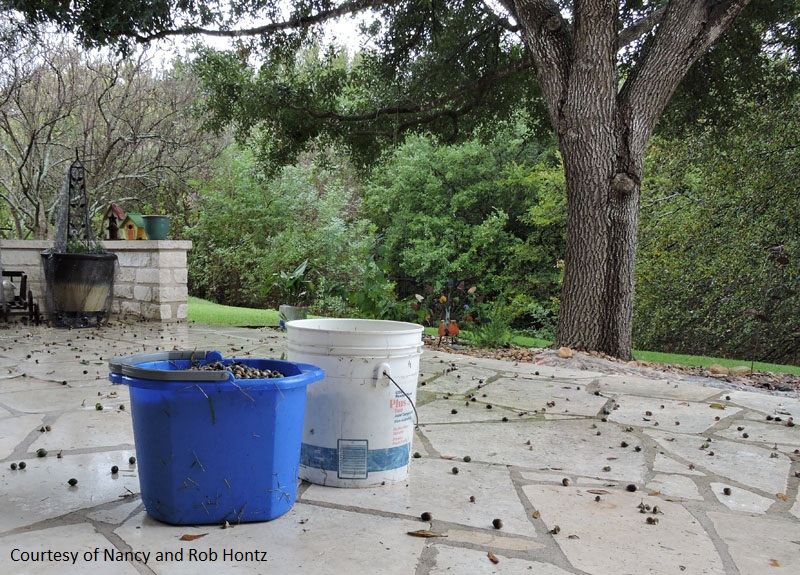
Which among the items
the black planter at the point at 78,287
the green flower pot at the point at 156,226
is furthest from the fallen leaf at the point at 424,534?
the green flower pot at the point at 156,226

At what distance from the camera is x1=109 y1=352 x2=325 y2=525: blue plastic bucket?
6.34 ft

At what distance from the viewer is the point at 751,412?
4.03 m

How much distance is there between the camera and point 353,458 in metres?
2.43

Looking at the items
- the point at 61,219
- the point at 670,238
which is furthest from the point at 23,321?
the point at 670,238

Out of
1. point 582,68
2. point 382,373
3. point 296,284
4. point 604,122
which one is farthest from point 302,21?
point 382,373

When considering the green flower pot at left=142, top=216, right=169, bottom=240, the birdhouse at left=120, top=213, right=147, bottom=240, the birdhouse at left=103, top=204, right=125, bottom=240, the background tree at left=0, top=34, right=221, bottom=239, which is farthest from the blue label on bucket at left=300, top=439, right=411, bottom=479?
the background tree at left=0, top=34, right=221, bottom=239

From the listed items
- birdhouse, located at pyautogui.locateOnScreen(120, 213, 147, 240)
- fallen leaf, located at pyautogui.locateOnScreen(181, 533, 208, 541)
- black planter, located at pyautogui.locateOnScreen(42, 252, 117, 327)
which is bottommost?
fallen leaf, located at pyautogui.locateOnScreen(181, 533, 208, 541)

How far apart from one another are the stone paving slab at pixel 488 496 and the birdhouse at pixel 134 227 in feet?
14.8

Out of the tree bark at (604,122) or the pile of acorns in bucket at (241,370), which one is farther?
the tree bark at (604,122)

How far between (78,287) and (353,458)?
5983 millimetres

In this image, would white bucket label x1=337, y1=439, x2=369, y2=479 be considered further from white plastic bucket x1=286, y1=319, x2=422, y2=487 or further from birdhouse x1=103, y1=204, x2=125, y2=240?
birdhouse x1=103, y1=204, x2=125, y2=240

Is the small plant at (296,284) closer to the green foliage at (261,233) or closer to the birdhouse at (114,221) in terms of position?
the birdhouse at (114,221)

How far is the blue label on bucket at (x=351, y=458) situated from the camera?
2.43 meters

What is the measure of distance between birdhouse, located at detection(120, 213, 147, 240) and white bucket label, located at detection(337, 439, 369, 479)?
710cm
